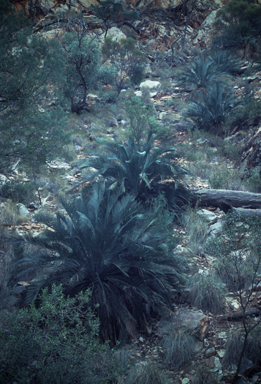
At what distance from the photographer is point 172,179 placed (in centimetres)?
564

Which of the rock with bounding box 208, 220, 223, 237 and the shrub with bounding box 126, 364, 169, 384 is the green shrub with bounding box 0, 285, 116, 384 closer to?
the shrub with bounding box 126, 364, 169, 384

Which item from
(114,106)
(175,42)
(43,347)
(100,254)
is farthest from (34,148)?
(175,42)

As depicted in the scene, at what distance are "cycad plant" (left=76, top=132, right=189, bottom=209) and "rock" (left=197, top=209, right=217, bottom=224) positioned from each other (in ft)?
1.41

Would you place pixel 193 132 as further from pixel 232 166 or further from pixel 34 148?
pixel 34 148

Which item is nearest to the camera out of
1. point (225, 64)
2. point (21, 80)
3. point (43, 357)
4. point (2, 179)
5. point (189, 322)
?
point (43, 357)

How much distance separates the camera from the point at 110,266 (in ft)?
10.6

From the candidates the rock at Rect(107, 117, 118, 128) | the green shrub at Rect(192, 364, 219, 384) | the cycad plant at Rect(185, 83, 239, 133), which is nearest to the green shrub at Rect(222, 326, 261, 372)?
the green shrub at Rect(192, 364, 219, 384)

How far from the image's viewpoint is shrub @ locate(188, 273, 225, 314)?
3.29 m

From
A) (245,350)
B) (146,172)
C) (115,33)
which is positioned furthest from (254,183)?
(115,33)

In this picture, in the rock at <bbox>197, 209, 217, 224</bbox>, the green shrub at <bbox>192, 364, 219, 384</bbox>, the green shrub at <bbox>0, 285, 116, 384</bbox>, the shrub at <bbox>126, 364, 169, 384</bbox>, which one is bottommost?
the rock at <bbox>197, 209, 217, 224</bbox>

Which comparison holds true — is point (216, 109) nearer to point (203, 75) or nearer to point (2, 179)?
point (203, 75)

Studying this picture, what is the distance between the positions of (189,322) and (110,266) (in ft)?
3.37

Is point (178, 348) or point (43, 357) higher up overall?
point (43, 357)

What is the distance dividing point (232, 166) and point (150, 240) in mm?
4881
